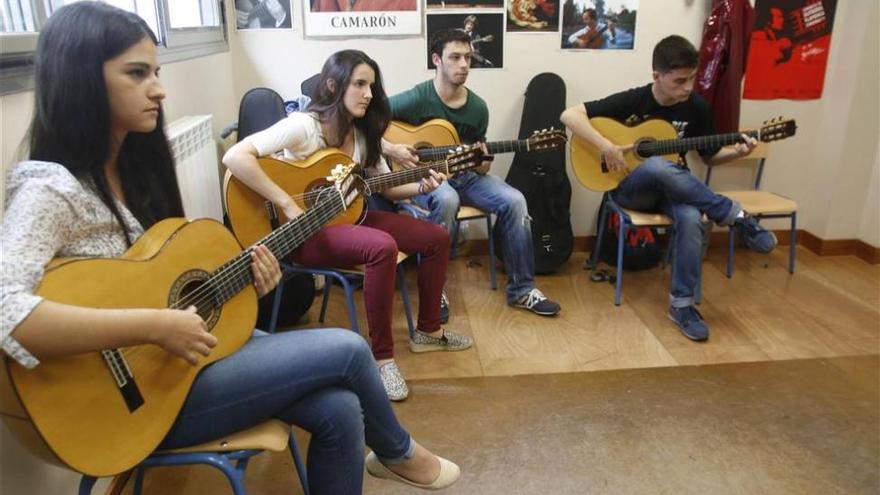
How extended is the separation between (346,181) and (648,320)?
58.3 inches

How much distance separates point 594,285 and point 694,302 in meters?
0.48

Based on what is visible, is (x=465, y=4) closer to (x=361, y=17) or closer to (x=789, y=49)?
(x=361, y=17)

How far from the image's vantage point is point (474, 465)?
1808 millimetres

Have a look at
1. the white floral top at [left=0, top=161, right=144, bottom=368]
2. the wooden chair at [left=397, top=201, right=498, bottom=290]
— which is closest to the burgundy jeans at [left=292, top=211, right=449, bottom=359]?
the wooden chair at [left=397, top=201, right=498, bottom=290]

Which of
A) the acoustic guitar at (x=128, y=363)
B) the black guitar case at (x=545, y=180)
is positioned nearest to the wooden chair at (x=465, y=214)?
the black guitar case at (x=545, y=180)

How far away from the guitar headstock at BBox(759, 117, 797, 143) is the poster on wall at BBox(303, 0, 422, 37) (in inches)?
64.9

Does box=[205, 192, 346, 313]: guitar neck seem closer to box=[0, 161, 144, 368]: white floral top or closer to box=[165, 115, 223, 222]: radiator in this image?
box=[0, 161, 144, 368]: white floral top

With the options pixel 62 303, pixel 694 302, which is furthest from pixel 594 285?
pixel 62 303

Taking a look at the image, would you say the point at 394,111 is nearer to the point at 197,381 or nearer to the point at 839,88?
the point at 197,381

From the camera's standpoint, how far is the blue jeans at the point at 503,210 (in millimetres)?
2701

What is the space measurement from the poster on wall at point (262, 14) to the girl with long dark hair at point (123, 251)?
193cm

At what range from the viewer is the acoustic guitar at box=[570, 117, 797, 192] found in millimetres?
2732

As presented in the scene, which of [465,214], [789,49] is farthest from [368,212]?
[789,49]

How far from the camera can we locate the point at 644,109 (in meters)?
2.80
